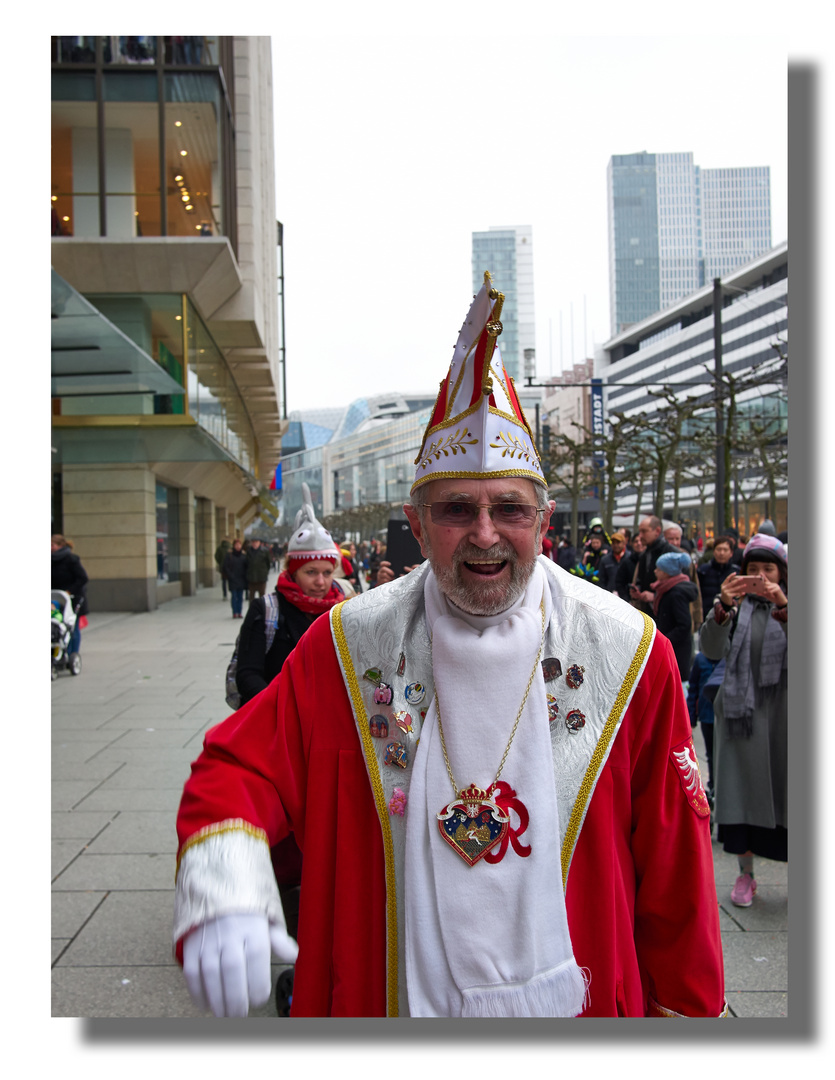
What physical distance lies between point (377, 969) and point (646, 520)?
7632 millimetres

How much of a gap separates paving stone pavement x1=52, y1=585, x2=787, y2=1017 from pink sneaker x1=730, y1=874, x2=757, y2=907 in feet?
0.13

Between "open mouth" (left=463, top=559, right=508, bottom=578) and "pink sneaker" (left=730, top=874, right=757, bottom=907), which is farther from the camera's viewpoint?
"pink sneaker" (left=730, top=874, right=757, bottom=907)

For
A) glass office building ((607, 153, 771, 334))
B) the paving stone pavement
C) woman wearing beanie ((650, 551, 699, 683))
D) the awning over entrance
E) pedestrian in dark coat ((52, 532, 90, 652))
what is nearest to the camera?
the paving stone pavement

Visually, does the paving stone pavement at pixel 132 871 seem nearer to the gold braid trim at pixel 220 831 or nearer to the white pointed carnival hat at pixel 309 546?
the white pointed carnival hat at pixel 309 546

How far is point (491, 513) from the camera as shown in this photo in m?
1.87

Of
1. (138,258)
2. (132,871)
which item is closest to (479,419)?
A: (132,871)

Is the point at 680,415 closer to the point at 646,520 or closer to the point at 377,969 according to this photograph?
the point at 646,520

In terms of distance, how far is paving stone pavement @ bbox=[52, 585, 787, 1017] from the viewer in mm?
3400

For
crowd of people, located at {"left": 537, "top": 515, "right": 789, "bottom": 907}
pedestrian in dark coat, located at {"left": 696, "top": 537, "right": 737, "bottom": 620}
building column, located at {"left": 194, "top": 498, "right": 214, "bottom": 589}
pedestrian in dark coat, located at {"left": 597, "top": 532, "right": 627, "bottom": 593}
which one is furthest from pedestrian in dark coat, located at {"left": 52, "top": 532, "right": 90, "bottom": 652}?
building column, located at {"left": 194, "top": 498, "right": 214, "bottom": 589}

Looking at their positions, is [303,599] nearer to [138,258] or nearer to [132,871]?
[132,871]

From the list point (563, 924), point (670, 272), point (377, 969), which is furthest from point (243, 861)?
point (670, 272)

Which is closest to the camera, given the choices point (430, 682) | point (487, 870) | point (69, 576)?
point (487, 870)

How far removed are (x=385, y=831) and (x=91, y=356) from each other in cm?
Answer: 1005

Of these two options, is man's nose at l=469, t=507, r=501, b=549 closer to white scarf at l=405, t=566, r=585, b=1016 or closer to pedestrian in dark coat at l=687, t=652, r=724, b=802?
white scarf at l=405, t=566, r=585, b=1016
